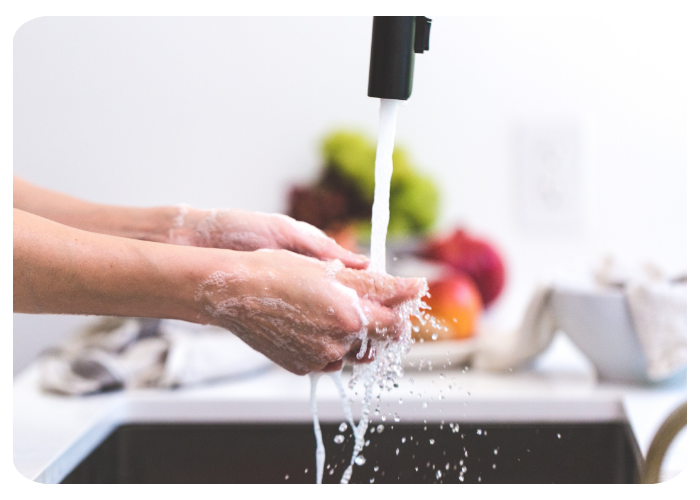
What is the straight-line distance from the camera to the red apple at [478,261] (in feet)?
3.54

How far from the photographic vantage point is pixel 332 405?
0.74 meters

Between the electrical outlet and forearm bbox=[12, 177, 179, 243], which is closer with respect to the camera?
forearm bbox=[12, 177, 179, 243]

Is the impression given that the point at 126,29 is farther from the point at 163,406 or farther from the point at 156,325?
the point at 163,406

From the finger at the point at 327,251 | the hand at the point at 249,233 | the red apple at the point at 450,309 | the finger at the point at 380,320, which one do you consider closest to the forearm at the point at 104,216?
the hand at the point at 249,233

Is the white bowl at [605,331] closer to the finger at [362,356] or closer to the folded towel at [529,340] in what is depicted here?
the folded towel at [529,340]

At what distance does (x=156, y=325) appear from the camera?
0.90 m

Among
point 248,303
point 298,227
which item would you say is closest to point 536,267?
point 298,227

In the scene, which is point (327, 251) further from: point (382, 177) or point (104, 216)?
point (104, 216)

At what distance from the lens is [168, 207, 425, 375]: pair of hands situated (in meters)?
0.50

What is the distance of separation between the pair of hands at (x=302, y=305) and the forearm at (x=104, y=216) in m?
0.18

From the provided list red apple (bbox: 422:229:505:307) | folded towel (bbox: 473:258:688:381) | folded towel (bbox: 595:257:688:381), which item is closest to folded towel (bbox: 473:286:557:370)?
folded towel (bbox: 473:258:688:381)

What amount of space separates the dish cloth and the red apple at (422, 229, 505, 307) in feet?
1.23

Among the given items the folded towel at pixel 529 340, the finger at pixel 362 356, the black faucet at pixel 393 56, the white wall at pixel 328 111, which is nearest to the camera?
the black faucet at pixel 393 56

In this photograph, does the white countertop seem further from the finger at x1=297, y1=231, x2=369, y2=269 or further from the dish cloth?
the finger at x1=297, y1=231, x2=369, y2=269
